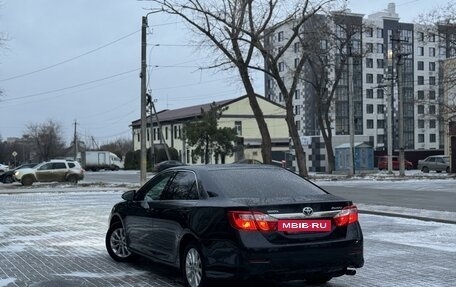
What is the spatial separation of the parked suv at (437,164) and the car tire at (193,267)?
48.2 meters

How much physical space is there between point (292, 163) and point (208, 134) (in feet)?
28.0

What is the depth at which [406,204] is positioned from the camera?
62.3 feet

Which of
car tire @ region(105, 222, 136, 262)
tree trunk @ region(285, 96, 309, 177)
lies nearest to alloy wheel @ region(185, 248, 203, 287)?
car tire @ region(105, 222, 136, 262)

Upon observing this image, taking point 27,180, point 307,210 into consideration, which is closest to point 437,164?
point 27,180

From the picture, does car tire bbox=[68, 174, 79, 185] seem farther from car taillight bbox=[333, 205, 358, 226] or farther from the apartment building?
the apartment building

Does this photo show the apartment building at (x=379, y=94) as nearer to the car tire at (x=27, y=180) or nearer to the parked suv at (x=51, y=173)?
the parked suv at (x=51, y=173)

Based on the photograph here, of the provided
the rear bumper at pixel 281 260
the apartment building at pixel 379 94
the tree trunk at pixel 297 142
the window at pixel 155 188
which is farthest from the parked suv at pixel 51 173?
the apartment building at pixel 379 94

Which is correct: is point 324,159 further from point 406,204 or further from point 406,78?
point 406,78

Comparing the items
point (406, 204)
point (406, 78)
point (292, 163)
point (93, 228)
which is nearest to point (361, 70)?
point (406, 78)

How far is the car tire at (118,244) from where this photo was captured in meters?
8.99

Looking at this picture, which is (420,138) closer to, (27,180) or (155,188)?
(27,180)

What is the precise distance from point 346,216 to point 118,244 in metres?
3.92

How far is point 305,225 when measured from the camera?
6387mm

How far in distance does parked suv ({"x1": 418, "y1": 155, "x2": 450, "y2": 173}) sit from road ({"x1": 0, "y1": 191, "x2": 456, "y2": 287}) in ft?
131
